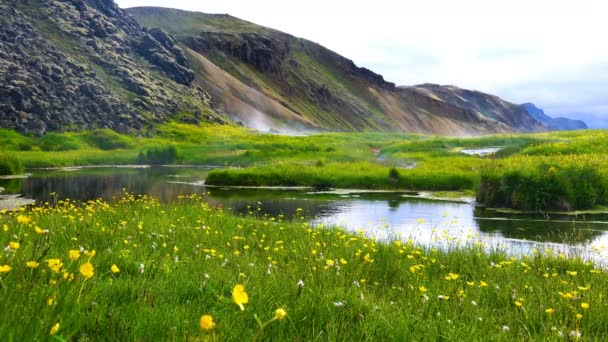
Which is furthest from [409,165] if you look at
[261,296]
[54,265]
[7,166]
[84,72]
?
[84,72]

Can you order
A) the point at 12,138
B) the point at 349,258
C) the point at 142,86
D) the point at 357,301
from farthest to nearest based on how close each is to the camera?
the point at 142,86 → the point at 12,138 → the point at 349,258 → the point at 357,301

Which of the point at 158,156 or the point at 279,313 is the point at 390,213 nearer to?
the point at 279,313

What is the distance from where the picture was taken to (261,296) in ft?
20.0

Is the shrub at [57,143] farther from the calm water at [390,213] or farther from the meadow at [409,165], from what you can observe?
the calm water at [390,213]

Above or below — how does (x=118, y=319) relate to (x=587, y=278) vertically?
above

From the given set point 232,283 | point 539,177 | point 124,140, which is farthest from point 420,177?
point 124,140

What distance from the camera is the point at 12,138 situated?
78562 mm

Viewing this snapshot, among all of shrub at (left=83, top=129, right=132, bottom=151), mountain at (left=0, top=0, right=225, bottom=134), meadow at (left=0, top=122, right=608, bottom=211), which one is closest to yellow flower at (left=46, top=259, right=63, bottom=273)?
meadow at (left=0, top=122, right=608, bottom=211)

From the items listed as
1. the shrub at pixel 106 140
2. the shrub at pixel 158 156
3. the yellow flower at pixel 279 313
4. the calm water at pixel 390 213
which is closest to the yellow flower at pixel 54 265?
the yellow flower at pixel 279 313

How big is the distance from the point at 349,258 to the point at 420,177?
2919cm

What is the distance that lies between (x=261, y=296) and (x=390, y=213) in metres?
19.7

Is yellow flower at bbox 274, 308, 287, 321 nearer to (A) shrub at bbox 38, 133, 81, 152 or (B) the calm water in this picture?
(B) the calm water

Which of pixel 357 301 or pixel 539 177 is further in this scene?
pixel 539 177

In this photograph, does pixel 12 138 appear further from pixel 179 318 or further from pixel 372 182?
pixel 179 318
